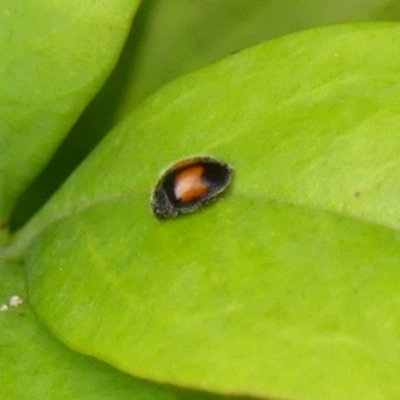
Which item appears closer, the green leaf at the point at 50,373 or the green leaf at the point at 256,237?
the green leaf at the point at 256,237

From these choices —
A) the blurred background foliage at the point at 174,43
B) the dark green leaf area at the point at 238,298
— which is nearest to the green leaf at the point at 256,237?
the dark green leaf area at the point at 238,298

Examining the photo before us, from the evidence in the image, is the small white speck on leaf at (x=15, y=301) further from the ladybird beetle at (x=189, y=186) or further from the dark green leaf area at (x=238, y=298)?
the ladybird beetle at (x=189, y=186)

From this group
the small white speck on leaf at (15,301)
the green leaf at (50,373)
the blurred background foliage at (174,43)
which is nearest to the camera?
the green leaf at (50,373)

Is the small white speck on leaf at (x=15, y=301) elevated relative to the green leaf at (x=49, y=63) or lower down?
lower down

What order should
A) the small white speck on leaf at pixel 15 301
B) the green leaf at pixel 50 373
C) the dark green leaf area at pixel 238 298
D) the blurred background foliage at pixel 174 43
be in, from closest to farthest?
the dark green leaf area at pixel 238 298 → the green leaf at pixel 50 373 → the small white speck on leaf at pixel 15 301 → the blurred background foliage at pixel 174 43

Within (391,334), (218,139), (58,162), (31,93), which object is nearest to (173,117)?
(218,139)

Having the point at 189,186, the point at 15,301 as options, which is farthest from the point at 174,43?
the point at 15,301

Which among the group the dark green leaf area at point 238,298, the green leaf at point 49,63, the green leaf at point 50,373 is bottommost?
the green leaf at point 50,373

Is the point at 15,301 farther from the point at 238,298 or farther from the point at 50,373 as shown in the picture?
the point at 238,298
